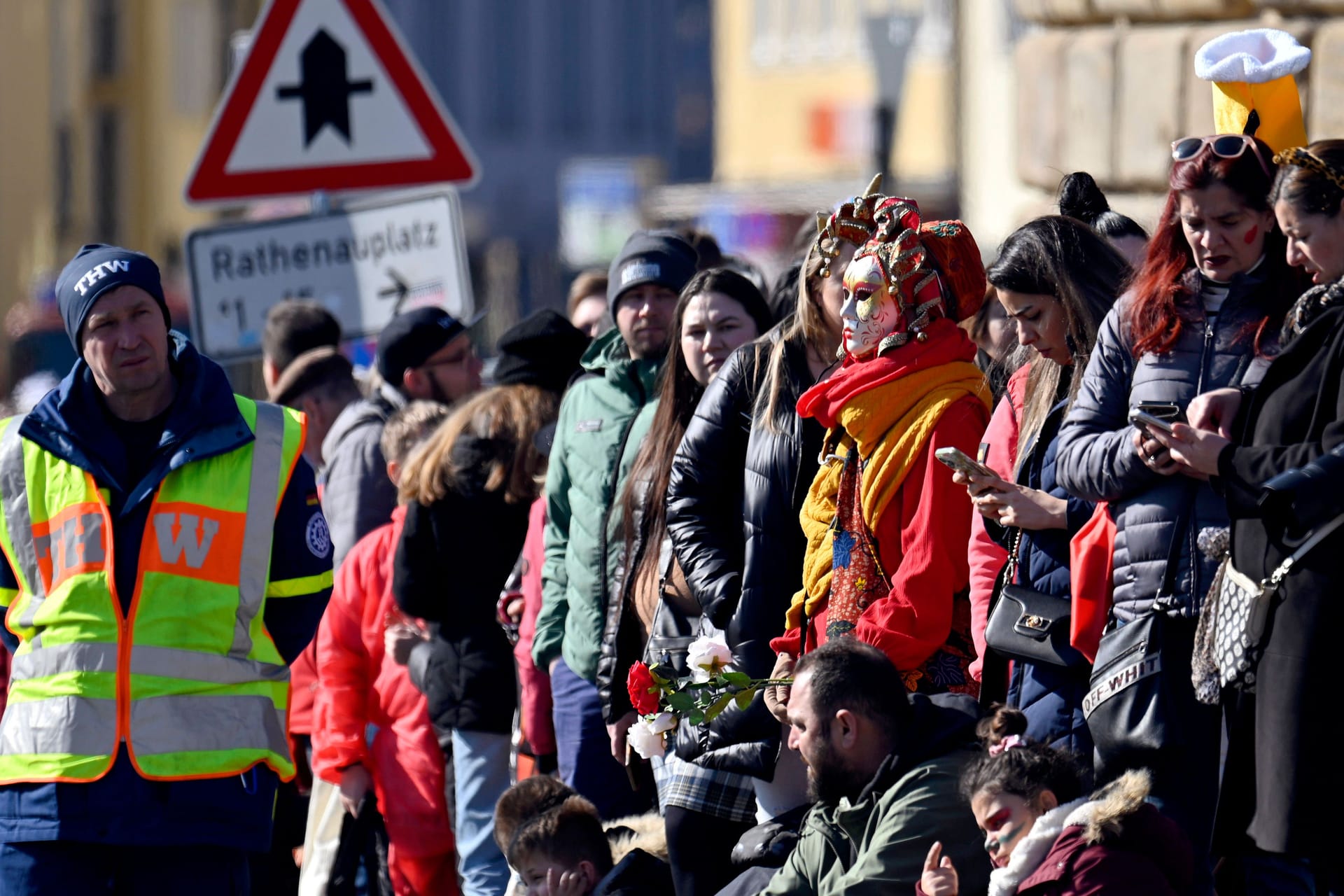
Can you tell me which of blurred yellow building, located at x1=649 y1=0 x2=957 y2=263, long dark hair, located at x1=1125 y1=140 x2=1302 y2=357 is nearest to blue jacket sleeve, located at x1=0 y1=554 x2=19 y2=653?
long dark hair, located at x1=1125 y1=140 x2=1302 y2=357

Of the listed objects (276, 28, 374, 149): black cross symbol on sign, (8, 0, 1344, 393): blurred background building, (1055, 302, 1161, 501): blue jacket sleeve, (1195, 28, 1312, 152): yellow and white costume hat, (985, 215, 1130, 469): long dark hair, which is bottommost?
(8, 0, 1344, 393): blurred background building

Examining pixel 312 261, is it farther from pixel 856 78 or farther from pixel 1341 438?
pixel 856 78

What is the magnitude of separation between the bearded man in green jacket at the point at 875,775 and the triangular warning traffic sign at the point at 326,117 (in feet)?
Answer: 11.7

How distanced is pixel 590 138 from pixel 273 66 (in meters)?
83.1

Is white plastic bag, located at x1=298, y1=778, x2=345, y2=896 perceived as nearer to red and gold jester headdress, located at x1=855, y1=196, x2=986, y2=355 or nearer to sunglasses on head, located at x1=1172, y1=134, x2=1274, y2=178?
red and gold jester headdress, located at x1=855, y1=196, x2=986, y2=355

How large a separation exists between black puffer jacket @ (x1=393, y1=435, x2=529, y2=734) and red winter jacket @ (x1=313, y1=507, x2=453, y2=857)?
191mm

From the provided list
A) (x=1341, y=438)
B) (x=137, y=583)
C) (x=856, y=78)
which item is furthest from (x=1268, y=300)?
(x=856, y=78)

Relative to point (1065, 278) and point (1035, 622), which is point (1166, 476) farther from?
point (1065, 278)

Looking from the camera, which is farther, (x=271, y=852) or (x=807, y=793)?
(x=271, y=852)

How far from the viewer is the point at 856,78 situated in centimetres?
4366

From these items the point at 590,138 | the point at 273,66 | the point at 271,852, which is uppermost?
the point at 273,66

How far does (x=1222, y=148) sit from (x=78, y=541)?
103 inches

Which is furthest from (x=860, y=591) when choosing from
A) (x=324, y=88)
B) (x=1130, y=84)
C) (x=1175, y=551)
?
(x=1130, y=84)

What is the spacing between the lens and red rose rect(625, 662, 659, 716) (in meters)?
5.70
